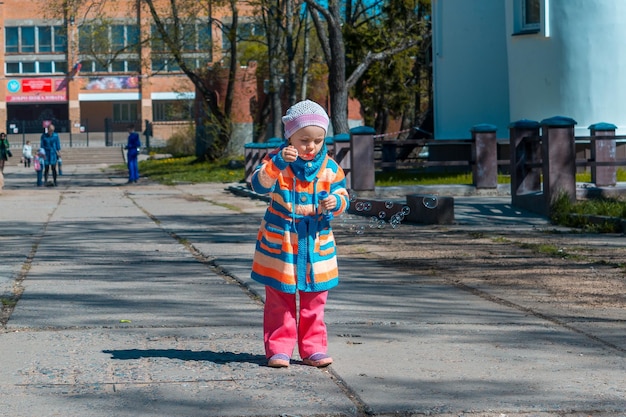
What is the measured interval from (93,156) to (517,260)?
167ft

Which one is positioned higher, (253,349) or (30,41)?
(30,41)

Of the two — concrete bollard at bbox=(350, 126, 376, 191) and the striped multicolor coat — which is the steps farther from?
the striped multicolor coat

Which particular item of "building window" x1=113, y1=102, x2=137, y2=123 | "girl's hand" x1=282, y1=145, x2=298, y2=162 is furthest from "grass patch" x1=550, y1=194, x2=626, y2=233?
"building window" x1=113, y1=102, x2=137, y2=123

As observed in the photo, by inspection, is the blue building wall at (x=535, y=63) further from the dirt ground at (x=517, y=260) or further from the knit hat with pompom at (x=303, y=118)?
the knit hat with pompom at (x=303, y=118)

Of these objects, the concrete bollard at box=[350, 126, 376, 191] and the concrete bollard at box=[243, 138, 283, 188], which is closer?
the concrete bollard at box=[350, 126, 376, 191]

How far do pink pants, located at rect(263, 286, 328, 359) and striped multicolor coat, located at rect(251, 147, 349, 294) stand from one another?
0.40 ft

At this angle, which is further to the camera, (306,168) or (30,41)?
(30,41)

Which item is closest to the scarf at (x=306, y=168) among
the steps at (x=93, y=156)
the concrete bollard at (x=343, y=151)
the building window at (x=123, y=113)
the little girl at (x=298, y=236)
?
the little girl at (x=298, y=236)

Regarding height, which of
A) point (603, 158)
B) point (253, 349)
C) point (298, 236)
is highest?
point (603, 158)

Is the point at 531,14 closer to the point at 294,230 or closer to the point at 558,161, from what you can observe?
the point at 558,161

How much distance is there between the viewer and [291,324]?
19.0ft

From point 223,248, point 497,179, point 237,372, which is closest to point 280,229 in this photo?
point 237,372

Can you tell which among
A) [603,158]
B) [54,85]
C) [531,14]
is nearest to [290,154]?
[603,158]

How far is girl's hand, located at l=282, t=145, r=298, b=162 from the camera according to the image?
5.58 meters
